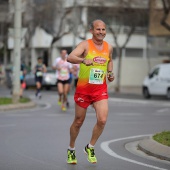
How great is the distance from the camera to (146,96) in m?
31.5

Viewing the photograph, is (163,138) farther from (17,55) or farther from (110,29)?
(110,29)

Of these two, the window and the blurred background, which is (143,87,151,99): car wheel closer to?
the blurred background

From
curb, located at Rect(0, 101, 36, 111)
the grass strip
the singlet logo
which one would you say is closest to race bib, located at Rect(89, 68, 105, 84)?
the singlet logo

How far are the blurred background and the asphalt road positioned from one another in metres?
20.7

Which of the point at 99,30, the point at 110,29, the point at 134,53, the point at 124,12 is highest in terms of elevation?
the point at 124,12

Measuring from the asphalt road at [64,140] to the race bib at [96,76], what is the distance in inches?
46.6

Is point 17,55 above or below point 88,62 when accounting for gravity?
below

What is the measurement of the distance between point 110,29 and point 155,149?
29.2 meters

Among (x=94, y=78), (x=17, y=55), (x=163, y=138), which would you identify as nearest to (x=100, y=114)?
(x=94, y=78)

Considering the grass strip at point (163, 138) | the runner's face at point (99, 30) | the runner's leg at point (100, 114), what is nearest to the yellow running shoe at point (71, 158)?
the runner's leg at point (100, 114)

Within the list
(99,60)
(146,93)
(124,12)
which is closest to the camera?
(99,60)

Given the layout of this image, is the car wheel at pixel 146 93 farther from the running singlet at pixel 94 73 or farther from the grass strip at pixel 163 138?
the running singlet at pixel 94 73

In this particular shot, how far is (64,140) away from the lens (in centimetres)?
1212

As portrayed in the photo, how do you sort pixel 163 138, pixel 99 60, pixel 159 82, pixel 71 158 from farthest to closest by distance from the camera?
pixel 159 82, pixel 163 138, pixel 71 158, pixel 99 60
